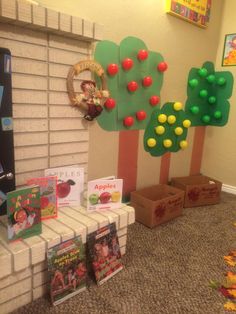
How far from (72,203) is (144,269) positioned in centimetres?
59

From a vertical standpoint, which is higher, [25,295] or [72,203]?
[72,203]

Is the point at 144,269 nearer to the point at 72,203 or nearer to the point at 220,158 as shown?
the point at 72,203

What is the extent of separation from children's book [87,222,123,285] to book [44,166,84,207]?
304 millimetres

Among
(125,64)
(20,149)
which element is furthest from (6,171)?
(125,64)

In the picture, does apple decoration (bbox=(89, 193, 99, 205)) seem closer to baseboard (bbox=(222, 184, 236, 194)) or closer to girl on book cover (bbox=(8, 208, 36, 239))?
girl on book cover (bbox=(8, 208, 36, 239))

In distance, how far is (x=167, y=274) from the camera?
1579 mm

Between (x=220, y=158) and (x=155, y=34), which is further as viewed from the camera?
(x=220, y=158)

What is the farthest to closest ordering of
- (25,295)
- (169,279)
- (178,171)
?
(178,171) < (169,279) < (25,295)

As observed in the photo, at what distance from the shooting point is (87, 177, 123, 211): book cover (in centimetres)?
161

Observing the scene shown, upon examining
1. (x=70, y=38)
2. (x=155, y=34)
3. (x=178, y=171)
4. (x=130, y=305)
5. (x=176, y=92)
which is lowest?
(x=130, y=305)

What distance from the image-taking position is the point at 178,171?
296cm

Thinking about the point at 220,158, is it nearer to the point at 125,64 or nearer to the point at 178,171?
the point at 178,171

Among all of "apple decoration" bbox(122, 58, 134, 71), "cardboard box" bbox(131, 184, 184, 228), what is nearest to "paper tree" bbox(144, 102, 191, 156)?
"cardboard box" bbox(131, 184, 184, 228)

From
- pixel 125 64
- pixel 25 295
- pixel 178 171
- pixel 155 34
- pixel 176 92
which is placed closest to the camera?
pixel 25 295
